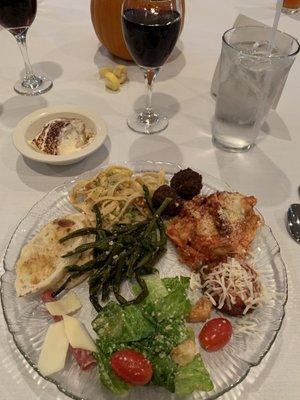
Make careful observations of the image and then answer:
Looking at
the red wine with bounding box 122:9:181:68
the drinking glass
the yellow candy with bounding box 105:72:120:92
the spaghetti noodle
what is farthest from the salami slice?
the drinking glass

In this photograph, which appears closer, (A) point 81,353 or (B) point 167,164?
(A) point 81,353

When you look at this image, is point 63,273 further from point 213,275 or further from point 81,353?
point 213,275

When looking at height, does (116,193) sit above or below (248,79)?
below

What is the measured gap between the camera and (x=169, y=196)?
1465 mm

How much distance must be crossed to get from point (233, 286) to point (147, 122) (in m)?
1.01

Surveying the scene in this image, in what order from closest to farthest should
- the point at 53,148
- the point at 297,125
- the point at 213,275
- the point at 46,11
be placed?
the point at 213,275, the point at 53,148, the point at 297,125, the point at 46,11

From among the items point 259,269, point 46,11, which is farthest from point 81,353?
point 46,11

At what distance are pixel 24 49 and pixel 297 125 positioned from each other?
1.45 m

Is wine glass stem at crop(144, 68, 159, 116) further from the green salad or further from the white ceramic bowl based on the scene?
the green salad

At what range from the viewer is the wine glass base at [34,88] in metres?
2.11

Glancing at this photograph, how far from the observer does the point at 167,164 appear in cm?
164

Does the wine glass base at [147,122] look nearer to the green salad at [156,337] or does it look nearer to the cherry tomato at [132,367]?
the green salad at [156,337]

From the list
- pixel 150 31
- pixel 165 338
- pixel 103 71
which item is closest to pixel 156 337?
pixel 165 338

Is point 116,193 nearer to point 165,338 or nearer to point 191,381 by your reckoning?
point 165,338
